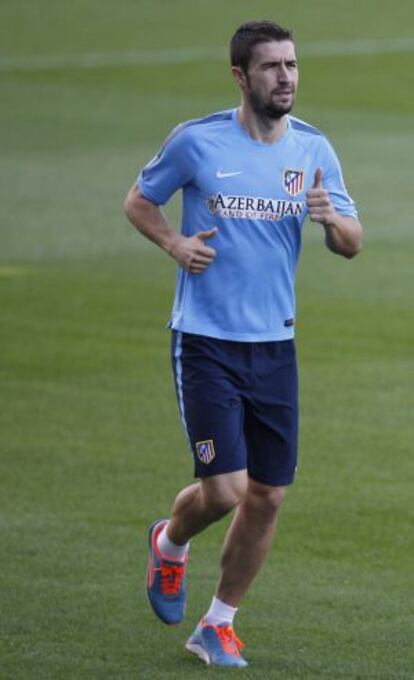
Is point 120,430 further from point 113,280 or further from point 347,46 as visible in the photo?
point 347,46

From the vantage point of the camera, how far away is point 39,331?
18.6 metres

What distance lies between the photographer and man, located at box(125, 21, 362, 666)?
902cm

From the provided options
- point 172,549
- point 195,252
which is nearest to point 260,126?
point 195,252

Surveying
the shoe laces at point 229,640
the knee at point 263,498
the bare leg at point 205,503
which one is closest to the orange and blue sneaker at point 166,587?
the bare leg at point 205,503

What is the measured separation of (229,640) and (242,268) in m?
1.62

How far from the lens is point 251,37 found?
9.08 m

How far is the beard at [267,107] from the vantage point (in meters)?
8.95

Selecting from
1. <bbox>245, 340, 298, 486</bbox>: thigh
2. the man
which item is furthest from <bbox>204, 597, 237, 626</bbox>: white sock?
<bbox>245, 340, 298, 486</bbox>: thigh

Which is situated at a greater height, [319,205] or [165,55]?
[165,55]

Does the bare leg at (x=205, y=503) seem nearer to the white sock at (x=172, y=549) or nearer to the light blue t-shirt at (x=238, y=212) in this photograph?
the white sock at (x=172, y=549)

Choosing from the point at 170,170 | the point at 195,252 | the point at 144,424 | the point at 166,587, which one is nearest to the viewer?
the point at 195,252

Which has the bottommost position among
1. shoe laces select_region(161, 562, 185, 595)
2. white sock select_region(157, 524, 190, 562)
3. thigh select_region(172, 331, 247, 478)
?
shoe laces select_region(161, 562, 185, 595)

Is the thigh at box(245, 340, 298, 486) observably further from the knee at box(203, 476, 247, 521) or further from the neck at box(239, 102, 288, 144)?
the neck at box(239, 102, 288, 144)

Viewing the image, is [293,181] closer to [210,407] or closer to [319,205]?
[319,205]
